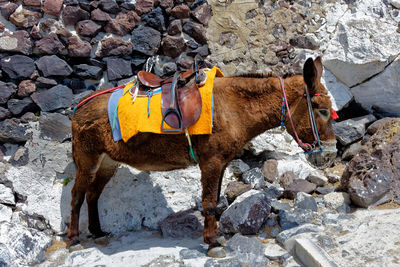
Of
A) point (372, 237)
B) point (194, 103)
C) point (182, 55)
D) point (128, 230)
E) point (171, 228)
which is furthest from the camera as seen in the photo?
point (182, 55)

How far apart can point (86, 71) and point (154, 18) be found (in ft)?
4.11

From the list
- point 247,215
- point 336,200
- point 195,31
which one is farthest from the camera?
point 195,31

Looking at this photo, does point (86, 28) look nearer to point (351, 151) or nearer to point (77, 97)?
point (77, 97)

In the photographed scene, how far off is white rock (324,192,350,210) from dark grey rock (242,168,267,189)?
2.88ft

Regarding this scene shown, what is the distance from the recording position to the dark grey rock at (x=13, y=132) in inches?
195

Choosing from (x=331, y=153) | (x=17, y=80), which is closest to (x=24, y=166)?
(x=17, y=80)

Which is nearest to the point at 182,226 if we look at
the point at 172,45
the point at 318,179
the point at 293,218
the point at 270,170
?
the point at 293,218

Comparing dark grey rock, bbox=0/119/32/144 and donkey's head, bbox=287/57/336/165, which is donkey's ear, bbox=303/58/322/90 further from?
dark grey rock, bbox=0/119/32/144

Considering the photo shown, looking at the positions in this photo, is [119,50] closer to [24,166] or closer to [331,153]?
[24,166]

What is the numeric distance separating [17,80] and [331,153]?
13.5ft

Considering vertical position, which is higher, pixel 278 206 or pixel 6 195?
pixel 6 195

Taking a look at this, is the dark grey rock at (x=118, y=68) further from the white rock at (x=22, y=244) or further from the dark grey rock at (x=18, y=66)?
the white rock at (x=22, y=244)

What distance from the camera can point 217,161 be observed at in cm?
400

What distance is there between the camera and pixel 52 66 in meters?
5.11
